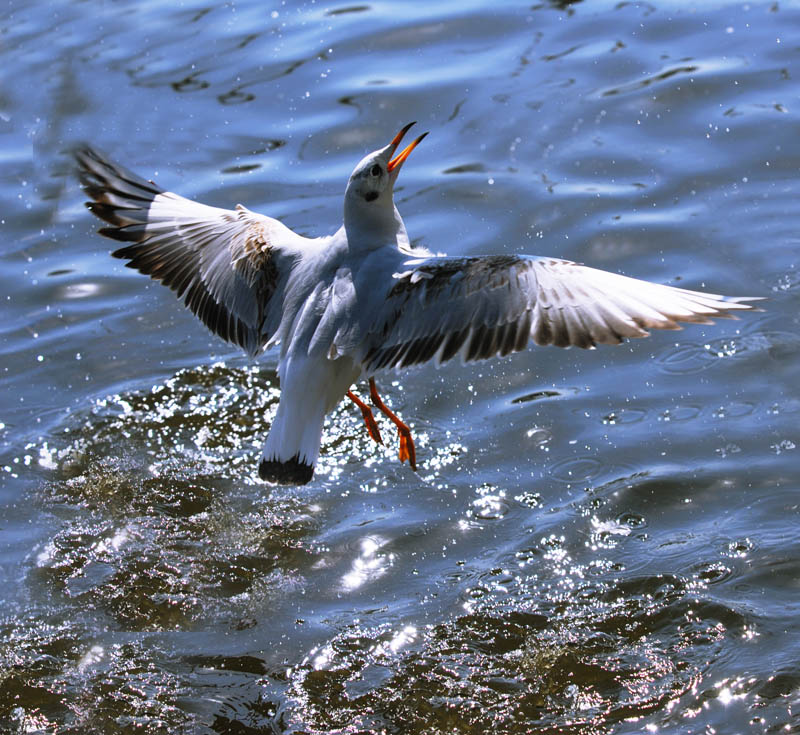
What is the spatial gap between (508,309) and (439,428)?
159cm

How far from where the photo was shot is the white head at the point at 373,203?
5.80 m

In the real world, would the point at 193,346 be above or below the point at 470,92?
below

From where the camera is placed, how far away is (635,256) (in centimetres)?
752

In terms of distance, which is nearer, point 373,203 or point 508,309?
point 508,309

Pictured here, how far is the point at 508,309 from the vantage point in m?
5.07

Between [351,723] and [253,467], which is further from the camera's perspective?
[253,467]

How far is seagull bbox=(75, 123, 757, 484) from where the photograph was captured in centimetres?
496

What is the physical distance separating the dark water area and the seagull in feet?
2.14

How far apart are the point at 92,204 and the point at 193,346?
1.22 m

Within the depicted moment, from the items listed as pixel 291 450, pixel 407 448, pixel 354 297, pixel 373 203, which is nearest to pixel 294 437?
pixel 291 450

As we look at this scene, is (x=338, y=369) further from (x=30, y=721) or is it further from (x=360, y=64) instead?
(x=360, y=64)

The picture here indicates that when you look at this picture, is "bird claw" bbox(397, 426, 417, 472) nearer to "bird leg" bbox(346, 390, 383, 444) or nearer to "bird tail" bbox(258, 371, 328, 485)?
"bird leg" bbox(346, 390, 383, 444)

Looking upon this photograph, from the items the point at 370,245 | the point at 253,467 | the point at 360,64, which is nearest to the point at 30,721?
the point at 253,467

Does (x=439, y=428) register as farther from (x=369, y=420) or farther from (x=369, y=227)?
(x=369, y=227)
